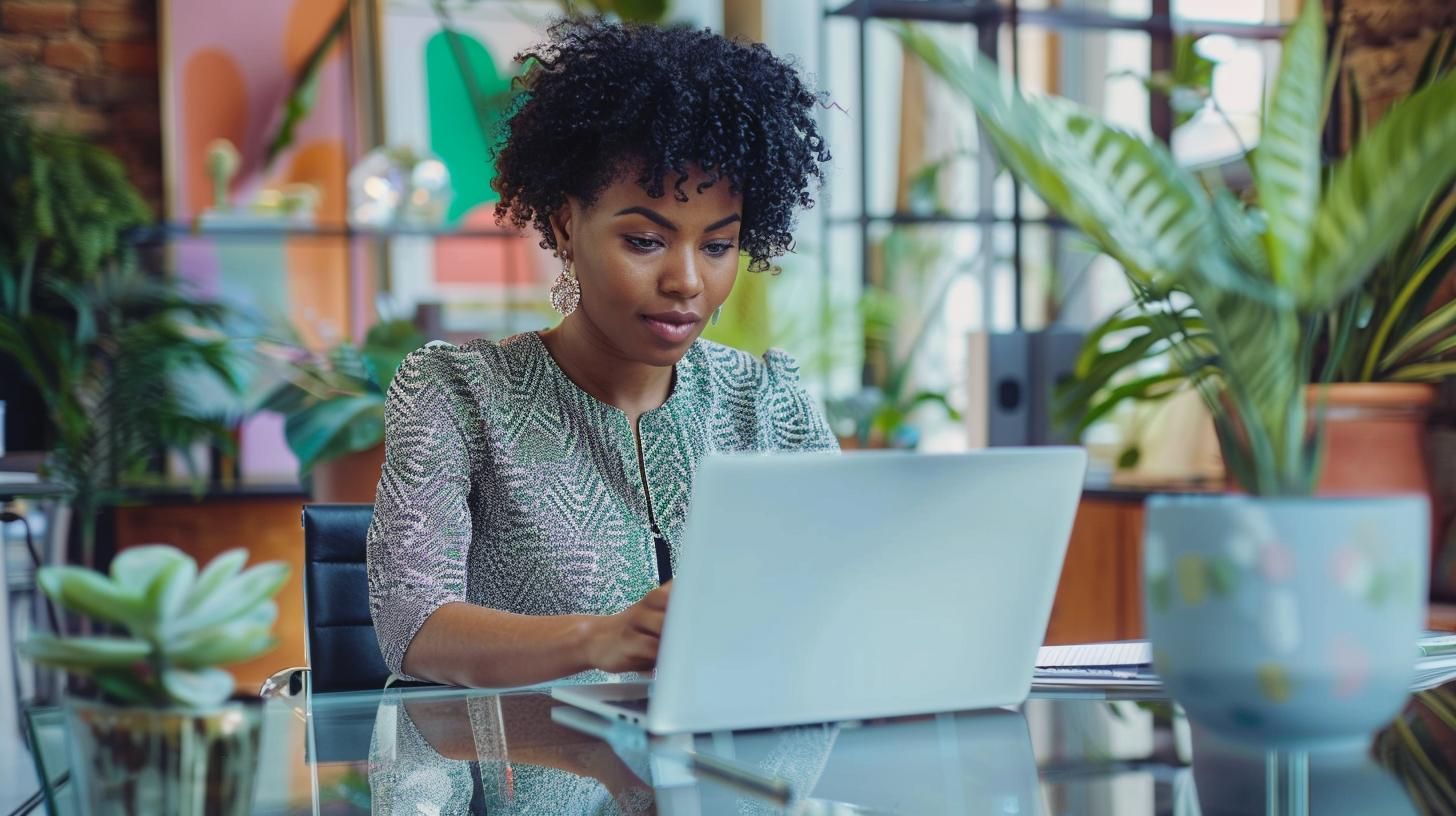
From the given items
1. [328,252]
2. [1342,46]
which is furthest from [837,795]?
[328,252]

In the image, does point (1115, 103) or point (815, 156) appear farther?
point (1115, 103)

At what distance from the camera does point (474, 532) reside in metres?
1.62

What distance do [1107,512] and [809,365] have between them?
1.86 m

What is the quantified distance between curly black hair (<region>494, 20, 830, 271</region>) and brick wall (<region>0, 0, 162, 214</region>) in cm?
443

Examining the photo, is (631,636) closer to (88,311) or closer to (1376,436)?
(1376,436)

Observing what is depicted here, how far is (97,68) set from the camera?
18.6 ft

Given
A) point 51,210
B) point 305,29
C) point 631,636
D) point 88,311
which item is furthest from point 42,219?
point 631,636

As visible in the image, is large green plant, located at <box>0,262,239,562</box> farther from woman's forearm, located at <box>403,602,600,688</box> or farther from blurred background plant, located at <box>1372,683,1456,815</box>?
blurred background plant, located at <box>1372,683,1456,815</box>

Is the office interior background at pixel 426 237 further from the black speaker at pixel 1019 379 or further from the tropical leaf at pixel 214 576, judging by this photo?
the tropical leaf at pixel 214 576

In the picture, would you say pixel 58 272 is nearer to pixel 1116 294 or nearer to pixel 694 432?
pixel 1116 294

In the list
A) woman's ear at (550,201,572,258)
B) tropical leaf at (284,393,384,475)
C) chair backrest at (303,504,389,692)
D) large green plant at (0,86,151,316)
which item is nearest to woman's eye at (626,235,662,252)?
woman's ear at (550,201,572,258)

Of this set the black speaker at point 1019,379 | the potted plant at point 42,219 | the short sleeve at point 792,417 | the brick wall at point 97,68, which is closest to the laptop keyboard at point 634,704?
the short sleeve at point 792,417

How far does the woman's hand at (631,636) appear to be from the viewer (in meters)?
1.09

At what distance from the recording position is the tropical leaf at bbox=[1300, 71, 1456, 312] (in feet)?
2.55
